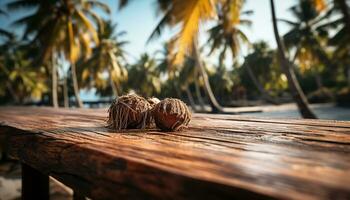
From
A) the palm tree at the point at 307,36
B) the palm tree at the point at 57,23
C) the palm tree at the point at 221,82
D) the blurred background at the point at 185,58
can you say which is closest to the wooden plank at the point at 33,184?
the blurred background at the point at 185,58

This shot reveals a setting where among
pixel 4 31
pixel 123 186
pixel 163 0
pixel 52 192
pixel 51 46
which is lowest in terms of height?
pixel 52 192

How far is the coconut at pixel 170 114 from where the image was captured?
3.86 feet

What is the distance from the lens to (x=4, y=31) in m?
18.1

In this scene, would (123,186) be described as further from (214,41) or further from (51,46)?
(214,41)

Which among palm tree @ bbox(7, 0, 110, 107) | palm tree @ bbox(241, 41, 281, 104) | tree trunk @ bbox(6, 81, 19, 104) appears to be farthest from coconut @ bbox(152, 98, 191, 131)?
palm tree @ bbox(241, 41, 281, 104)

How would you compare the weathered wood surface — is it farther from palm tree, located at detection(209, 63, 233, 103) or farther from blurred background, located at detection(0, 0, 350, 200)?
palm tree, located at detection(209, 63, 233, 103)

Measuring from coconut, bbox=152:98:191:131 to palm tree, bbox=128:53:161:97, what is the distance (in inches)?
1087

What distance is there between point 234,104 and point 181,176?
899 inches

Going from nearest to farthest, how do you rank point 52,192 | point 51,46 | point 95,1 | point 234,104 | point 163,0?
point 52,192
point 163,0
point 51,46
point 95,1
point 234,104

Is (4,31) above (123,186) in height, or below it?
above

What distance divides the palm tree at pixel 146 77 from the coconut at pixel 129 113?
2750cm

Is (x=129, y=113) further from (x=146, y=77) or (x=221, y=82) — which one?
(x=221, y=82)

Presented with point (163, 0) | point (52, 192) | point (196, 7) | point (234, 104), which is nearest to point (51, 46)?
point (163, 0)

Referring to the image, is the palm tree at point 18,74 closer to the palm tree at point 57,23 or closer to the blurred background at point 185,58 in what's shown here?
the blurred background at point 185,58
